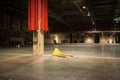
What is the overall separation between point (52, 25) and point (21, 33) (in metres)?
7.28

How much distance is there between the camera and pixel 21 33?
61.8 ft

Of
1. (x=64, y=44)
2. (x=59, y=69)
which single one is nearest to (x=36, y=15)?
(x=59, y=69)

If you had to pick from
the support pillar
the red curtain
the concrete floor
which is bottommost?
the concrete floor

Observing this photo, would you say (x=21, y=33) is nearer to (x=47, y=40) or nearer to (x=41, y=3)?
(x=47, y=40)

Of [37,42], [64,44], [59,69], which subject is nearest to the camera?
[59,69]

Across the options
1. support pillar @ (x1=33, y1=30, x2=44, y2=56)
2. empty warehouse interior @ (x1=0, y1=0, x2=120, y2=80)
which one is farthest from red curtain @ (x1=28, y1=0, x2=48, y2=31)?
empty warehouse interior @ (x1=0, y1=0, x2=120, y2=80)

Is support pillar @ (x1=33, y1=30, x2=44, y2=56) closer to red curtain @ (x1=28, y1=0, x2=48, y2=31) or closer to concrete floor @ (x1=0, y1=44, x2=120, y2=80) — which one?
red curtain @ (x1=28, y1=0, x2=48, y2=31)

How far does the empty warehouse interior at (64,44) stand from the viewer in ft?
14.0

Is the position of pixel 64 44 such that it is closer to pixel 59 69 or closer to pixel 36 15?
pixel 36 15

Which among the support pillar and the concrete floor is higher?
the support pillar

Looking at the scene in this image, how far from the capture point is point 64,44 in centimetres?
2175

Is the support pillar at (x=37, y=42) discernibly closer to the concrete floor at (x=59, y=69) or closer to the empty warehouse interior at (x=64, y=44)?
the empty warehouse interior at (x=64, y=44)

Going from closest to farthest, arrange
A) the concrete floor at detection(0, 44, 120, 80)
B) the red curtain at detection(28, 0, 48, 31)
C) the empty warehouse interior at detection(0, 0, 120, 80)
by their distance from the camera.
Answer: the concrete floor at detection(0, 44, 120, 80) < the empty warehouse interior at detection(0, 0, 120, 80) < the red curtain at detection(28, 0, 48, 31)

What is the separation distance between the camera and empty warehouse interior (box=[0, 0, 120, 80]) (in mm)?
4273
